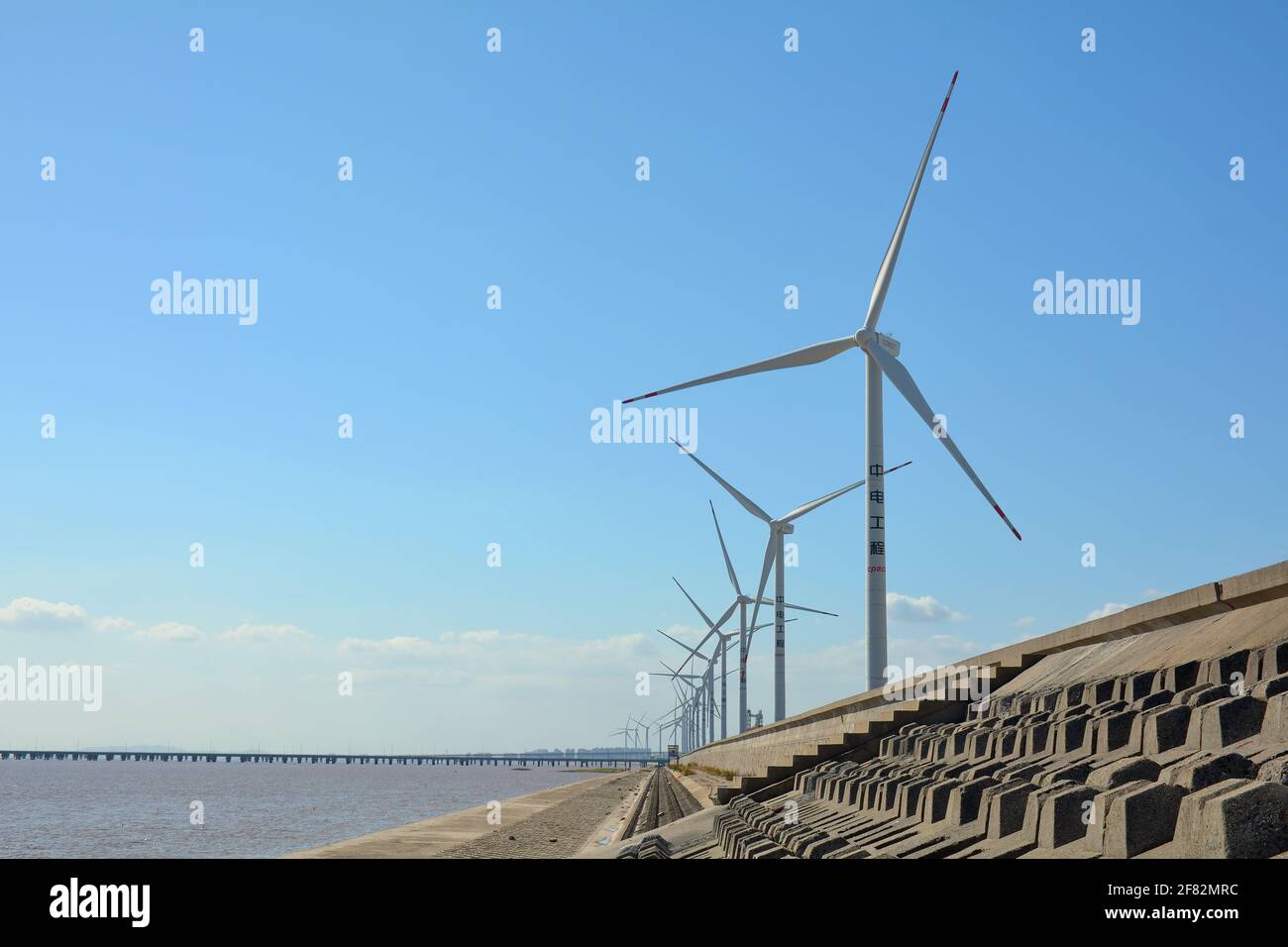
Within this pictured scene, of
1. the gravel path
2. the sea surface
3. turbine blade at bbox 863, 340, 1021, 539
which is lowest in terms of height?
the sea surface

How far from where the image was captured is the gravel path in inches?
1711

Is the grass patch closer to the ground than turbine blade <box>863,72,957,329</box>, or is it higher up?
closer to the ground

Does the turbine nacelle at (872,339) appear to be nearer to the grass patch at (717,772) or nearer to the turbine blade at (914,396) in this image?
the turbine blade at (914,396)

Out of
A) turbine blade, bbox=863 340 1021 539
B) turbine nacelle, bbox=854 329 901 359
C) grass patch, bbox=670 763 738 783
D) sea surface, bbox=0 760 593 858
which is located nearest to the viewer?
turbine blade, bbox=863 340 1021 539

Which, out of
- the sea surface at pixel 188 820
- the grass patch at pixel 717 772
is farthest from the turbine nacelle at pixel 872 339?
the sea surface at pixel 188 820

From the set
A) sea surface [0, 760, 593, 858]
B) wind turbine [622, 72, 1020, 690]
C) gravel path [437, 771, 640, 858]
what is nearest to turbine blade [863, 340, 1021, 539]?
wind turbine [622, 72, 1020, 690]

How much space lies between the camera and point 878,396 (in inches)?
1961

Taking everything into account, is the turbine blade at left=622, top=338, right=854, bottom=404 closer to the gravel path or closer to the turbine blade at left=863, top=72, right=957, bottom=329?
the turbine blade at left=863, top=72, right=957, bottom=329

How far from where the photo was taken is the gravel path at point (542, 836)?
1711 inches

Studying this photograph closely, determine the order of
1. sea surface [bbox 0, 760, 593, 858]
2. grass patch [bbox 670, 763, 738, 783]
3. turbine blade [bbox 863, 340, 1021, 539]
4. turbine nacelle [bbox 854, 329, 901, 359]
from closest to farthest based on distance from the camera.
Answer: turbine blade [bbox 863, 340, 1021, 539] < turbine nacelle [bbox 854, 329, 901, 359] < grass patch [bbox 670, 763, 738, 783] < sea surface [bbox 0, 760, 593, 858]

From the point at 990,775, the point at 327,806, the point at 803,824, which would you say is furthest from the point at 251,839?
the point at 990,775

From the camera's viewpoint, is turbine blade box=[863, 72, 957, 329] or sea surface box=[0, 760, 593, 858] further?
sea surface box=[0, 760, 593, 858]

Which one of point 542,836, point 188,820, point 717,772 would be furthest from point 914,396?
point 188,820
